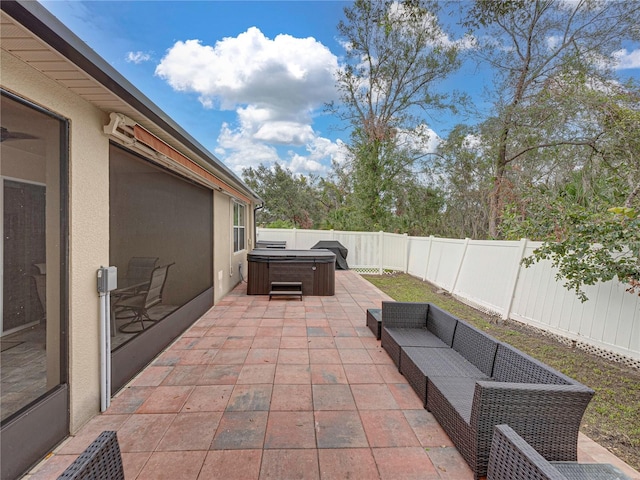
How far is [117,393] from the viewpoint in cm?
274

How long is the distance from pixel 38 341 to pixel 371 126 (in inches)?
563

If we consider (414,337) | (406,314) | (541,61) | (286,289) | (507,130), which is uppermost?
(541,61)

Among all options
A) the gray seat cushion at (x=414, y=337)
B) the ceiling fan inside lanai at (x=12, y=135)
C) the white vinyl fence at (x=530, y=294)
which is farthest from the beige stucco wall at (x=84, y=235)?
the white vinyl fence at (x=530, y=294)

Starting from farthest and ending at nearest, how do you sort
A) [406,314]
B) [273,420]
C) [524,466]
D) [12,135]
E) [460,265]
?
1. [460,265]
2. [406,314]
3. [273,420]
4. [12,135]
5. [524,466]

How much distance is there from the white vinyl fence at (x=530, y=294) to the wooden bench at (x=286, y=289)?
3.96 metres

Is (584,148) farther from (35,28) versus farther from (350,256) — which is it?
(35,28)

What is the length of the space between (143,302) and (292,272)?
156 inches

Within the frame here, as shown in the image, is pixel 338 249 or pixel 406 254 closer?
pixel 338 249

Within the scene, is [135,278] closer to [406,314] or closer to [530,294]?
[406,314]

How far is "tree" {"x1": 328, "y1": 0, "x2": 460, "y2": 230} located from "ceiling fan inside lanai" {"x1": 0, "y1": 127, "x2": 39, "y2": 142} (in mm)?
13062

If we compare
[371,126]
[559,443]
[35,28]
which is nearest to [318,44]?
[371,126]

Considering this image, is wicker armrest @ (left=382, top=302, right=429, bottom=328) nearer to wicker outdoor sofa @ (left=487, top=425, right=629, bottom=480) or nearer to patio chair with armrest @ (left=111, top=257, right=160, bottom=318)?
wicker outdoor sofa @ (left=487, top=425, right=629, bottom=480)

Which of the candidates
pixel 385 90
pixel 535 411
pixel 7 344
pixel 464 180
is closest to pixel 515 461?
pixel 535 411

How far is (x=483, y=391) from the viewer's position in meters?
1.76
